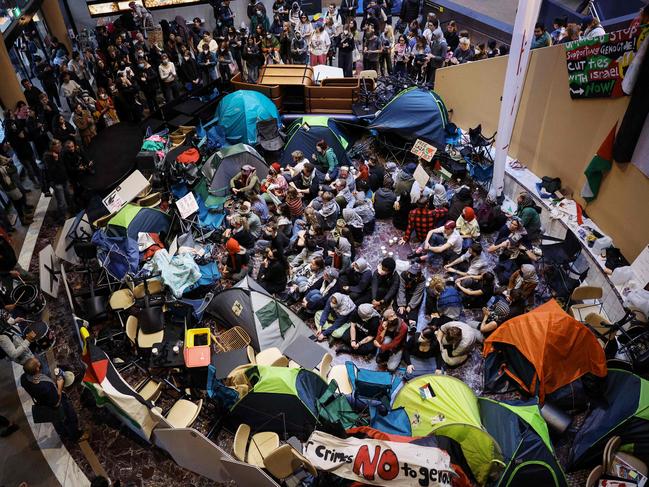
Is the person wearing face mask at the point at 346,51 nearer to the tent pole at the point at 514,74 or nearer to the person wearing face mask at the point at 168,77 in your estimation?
the person wearing face mask at the point at 168,77

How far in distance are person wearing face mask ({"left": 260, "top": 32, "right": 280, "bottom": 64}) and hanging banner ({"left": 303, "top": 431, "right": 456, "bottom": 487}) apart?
10.1m

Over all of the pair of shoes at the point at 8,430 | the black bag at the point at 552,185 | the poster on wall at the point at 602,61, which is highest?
the poster on wall at the point at 602,61

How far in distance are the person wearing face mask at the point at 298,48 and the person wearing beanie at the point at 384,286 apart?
835 cm

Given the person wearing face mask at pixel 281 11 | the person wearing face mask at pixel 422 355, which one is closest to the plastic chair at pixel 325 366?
the person wearing face mask at pixel 422 355

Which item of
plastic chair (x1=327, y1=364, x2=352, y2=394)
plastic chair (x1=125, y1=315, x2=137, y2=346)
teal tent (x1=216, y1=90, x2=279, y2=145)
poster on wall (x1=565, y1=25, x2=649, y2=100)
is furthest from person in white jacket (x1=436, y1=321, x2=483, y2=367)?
teal tent (x1=216, y1=90, x2=279, y2=145)

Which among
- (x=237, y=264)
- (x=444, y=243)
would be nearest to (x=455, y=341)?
(x=444, y=243)

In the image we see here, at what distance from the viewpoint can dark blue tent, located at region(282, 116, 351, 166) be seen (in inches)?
385

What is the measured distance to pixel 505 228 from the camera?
25.0ft

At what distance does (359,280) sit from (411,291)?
0.78m

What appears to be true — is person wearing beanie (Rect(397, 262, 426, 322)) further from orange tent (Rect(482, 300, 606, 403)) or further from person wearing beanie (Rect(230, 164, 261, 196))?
person wearing beanie (Rect(230, 164, 261, 196))

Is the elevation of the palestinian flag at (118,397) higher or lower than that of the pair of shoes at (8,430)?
higher

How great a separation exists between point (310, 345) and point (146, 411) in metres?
2.16

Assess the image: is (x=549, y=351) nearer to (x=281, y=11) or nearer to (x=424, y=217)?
(x=424, y=217)

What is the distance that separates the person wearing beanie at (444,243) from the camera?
24.5 ft
